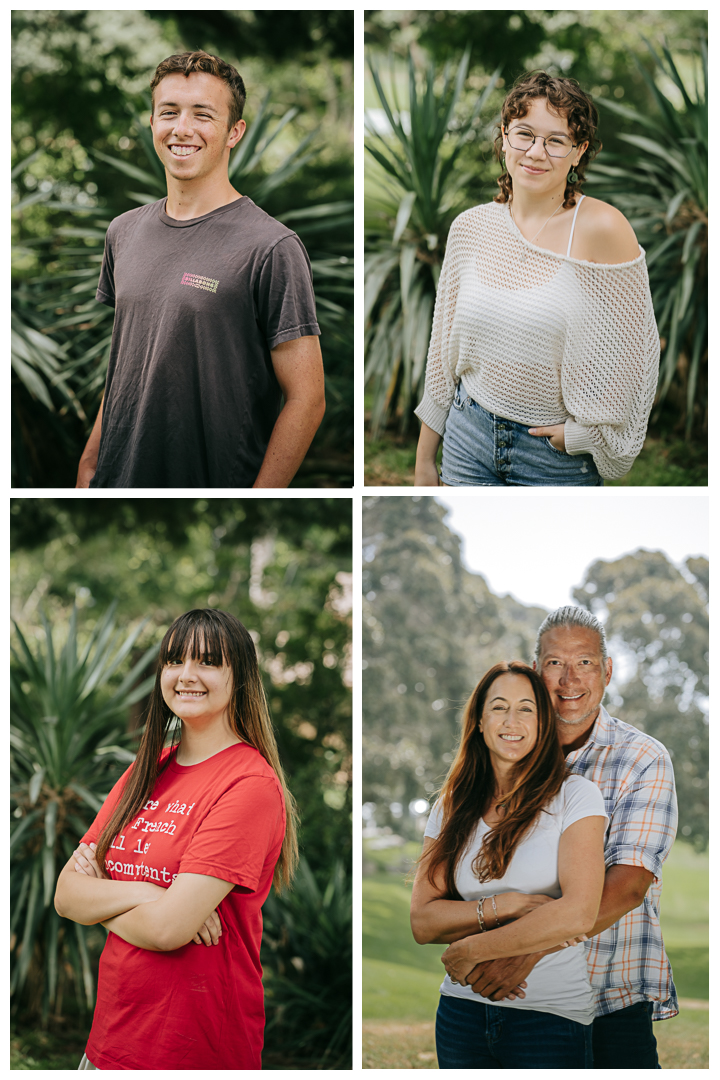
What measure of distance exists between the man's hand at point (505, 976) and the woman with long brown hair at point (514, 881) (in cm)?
1

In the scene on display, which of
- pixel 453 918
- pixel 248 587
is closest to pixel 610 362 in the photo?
pixel 453 918

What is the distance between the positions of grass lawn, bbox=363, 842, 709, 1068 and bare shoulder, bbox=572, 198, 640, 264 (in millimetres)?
1649

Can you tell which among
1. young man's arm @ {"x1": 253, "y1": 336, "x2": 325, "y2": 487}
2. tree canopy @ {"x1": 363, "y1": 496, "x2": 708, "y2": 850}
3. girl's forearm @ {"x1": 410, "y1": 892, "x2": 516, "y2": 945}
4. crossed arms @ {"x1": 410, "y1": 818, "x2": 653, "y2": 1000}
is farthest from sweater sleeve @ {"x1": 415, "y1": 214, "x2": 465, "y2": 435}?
girl's forearm @ {"x1": 410, "y1": 892, "x2": 516, "y2": 945}

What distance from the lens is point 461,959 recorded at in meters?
2.24

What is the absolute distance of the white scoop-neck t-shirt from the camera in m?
2.16

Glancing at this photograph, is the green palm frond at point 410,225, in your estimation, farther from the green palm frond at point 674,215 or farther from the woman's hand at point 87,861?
the woman's hand at point 87,861

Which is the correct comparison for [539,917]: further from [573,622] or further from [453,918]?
[573,622]

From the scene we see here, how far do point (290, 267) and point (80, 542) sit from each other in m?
2.75

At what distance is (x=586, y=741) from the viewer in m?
2.26

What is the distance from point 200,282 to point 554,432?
941 mm

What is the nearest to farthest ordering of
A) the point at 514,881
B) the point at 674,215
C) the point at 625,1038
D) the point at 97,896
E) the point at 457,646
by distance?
the point at 97,896 → the point at 514,881 → the point at 625,1038 → the point at 674,215 → the point at 457,646

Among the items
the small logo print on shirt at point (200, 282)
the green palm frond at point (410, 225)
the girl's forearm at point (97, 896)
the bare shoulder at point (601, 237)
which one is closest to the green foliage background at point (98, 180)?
the green palm frond at point (410, 225)

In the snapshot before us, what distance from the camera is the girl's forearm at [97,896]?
1917mm

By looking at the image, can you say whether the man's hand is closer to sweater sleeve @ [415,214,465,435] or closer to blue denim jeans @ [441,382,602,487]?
blue denim jeans @ [441,382,602,487]
